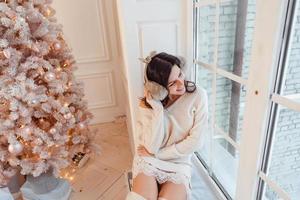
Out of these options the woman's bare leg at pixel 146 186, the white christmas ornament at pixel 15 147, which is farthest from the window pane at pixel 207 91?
the white christmas ornament at pixel 15 147

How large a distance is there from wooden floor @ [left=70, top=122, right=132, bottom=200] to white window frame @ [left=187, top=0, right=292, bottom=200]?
1.01m

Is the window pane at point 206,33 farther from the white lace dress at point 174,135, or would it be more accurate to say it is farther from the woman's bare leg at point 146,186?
the woman's bare leg at point 146,186

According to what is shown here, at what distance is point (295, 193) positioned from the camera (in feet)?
2.78

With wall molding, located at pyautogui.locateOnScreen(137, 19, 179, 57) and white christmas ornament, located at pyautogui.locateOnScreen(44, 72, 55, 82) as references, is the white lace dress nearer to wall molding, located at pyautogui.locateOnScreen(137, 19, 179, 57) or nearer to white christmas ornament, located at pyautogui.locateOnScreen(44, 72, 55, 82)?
wall molding, located at pyautogui.locateOnScreen(137, 19, 179, 57)

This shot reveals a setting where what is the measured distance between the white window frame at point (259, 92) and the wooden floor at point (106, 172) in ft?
3.31

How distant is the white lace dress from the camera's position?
3.93 feet

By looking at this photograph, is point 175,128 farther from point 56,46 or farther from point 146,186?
point 56,46

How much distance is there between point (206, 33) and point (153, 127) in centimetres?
63

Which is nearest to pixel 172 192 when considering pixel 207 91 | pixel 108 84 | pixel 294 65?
pixel 207 91

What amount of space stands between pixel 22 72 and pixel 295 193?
151 cm

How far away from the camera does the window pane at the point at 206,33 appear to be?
1216 millimetres

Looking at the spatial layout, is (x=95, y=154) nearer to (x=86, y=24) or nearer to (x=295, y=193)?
(x=86, y=24)

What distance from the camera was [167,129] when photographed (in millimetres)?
1256

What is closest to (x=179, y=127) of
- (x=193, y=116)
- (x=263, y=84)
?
(x=193, y=116)
